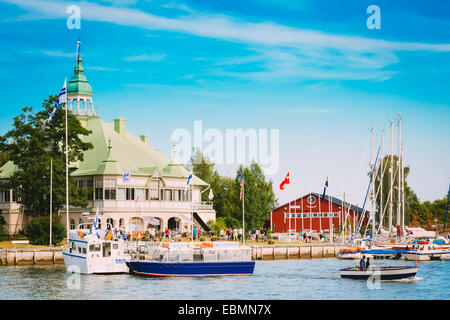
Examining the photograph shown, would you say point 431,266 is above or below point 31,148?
below

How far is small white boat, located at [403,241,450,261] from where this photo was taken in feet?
305

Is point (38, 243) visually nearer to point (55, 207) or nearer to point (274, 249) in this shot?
point (55, 207)

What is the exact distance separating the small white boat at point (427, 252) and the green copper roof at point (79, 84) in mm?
51461

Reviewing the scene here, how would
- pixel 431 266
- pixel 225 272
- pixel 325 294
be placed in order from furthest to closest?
pixel 431 266 → pixel 225 272 → pixel 325 294

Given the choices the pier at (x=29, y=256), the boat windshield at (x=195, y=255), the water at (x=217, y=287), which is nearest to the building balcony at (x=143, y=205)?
the pier at (x=29, y=256)

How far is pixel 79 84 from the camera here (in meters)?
110

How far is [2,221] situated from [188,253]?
120 feet

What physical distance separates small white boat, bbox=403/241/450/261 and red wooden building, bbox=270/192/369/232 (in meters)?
31.5

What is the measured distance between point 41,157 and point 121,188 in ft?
40.4

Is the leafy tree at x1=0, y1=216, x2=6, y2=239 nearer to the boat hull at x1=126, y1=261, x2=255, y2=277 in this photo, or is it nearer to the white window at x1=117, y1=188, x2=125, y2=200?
A: the white window at x1=117, y1=188, x2=125, y2=200

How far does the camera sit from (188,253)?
2581 inches

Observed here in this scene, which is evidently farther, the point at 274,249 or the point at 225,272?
the point at 274,249

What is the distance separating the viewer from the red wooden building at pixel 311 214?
12788 centimetres
